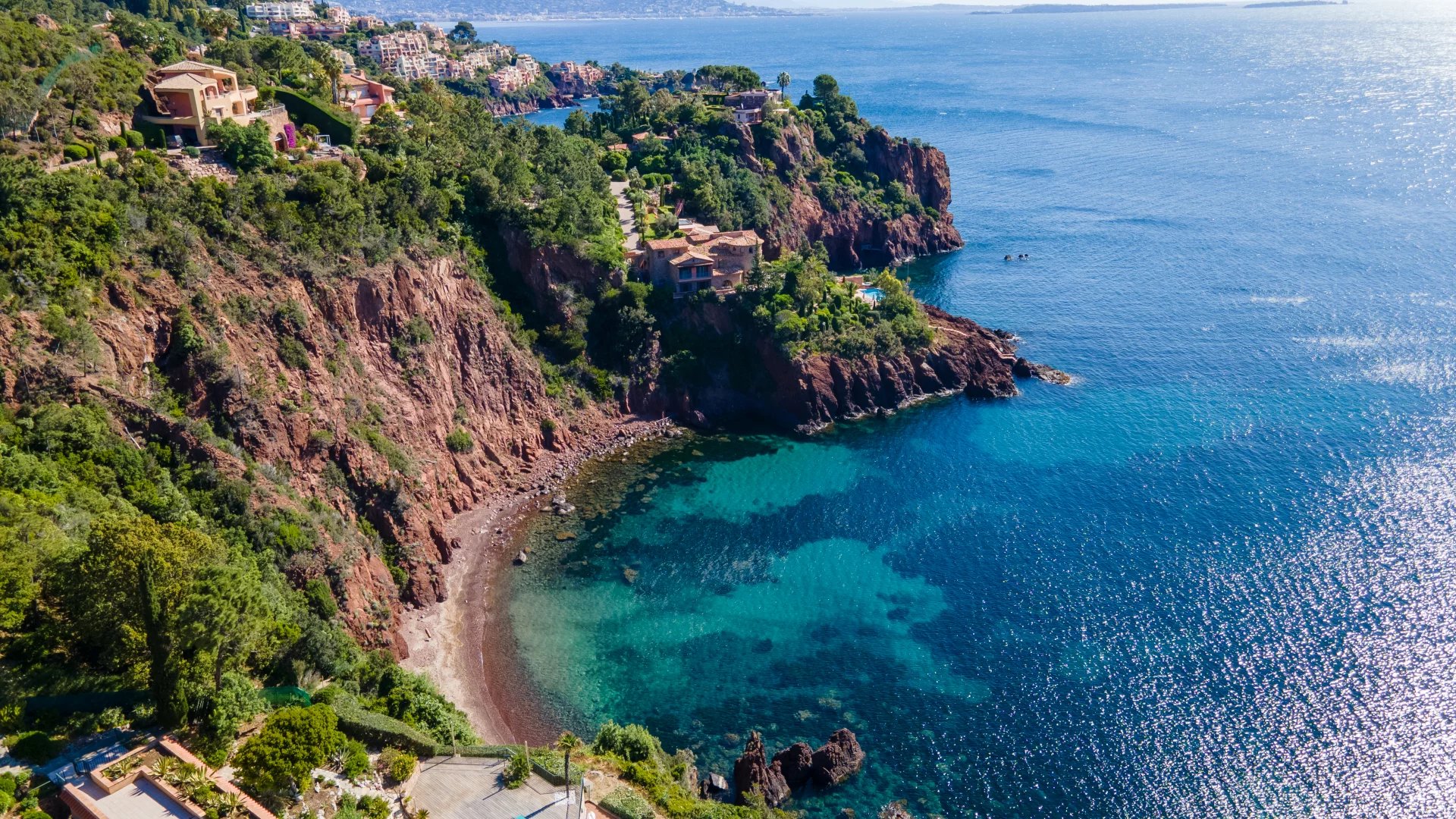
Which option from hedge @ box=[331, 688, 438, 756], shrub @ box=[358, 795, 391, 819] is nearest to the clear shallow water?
hedge @ box=[331, 688, 438, 756]

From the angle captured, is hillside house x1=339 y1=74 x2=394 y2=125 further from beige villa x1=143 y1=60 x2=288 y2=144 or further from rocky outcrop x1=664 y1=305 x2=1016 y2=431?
rocky outcrop x1=664 y1=305 x2=1016 y2=431

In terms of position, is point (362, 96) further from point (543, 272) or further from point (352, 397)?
point (352, 397)

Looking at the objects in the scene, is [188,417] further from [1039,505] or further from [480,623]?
[1039,505]

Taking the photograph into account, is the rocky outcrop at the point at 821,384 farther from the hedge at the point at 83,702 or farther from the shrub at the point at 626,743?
the hedge at the point at 83,702

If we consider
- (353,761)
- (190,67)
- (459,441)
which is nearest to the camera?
(353,761)

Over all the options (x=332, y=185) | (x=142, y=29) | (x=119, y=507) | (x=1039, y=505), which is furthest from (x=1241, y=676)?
(x=142, y=29)

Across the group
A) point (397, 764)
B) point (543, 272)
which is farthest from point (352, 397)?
point (397, 764)

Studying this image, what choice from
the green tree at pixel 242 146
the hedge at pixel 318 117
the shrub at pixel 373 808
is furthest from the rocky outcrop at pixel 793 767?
the hedge at pixel 318 117
